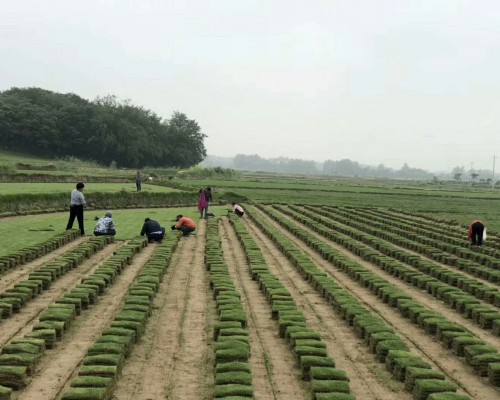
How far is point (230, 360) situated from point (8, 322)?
4.39 metres

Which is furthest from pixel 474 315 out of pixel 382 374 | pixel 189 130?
pixel 189 130

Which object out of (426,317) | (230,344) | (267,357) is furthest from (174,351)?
(426,317)

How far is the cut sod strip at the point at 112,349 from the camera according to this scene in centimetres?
657

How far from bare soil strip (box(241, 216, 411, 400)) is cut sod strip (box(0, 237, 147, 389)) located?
14.0ft

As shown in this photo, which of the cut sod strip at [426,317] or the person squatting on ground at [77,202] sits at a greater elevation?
the person squatting on ground at [77,202]

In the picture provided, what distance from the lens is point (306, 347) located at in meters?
8.20

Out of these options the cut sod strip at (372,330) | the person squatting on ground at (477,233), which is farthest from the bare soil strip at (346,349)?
the person squatting on ground at (477,233)

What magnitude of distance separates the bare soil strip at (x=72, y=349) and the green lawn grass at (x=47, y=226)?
6504 millimetres

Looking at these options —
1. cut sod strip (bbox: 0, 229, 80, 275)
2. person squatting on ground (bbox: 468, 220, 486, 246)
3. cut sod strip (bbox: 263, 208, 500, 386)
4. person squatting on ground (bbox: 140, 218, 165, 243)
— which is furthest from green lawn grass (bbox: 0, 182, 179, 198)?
person squatting on ground (bbox: 468, 220, 486, 246)

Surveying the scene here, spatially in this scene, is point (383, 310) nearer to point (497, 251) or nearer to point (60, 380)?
point (60, 380)

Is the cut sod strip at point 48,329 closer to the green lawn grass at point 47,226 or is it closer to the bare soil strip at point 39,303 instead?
the bare soil strip at point 39,303

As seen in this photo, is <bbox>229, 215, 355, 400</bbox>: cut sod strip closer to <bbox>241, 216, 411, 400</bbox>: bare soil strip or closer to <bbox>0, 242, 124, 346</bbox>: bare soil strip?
<bbox>241, 216, 411, 400</bbox>: bare soil strip

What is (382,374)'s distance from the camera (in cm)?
797

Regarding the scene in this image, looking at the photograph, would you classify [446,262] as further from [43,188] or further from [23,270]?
[43,188]
